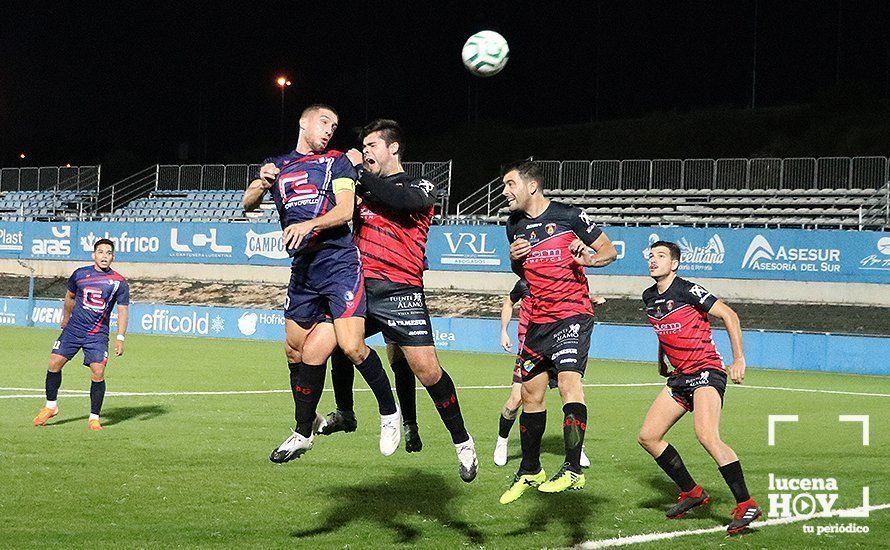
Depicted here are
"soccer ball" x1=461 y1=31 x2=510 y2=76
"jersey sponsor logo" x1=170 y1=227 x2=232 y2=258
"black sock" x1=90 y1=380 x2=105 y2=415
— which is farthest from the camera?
"jersey sponsor logo" x1=170 y1=227 x2=232 y2=258

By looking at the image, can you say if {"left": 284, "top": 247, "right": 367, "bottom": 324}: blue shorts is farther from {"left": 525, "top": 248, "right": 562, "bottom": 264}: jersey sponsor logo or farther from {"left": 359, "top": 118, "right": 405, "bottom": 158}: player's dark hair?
{"left": 525, "top": 248, "right": 562, "bottom": 264}: jersey sponsor logo

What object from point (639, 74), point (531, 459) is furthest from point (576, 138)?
point (531, 459)

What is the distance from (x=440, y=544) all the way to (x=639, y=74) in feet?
A: 166

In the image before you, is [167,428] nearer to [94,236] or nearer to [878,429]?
[878,429]

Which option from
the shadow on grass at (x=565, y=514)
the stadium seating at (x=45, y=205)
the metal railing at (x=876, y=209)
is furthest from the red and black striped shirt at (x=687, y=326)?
the stadium seating at (x=45, y=205)

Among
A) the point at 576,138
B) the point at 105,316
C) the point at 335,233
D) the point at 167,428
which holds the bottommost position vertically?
the point at 167,428

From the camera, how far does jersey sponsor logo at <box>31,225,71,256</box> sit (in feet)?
137

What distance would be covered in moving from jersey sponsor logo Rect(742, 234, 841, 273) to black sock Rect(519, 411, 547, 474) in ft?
76.0

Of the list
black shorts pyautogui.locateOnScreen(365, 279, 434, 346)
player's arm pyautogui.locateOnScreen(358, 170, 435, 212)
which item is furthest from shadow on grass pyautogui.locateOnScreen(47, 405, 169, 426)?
player's arm pyautogui.locateOnScreen(358, 170, 435, 212)

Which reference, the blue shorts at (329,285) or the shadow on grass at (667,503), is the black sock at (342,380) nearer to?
the blue shorts at (329,285)

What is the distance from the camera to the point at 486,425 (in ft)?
49.5

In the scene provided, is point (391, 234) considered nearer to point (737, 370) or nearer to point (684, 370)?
point (684, 370)

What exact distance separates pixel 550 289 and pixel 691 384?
4.43 ft

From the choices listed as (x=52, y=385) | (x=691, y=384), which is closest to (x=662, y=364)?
(x=691, y=384)
